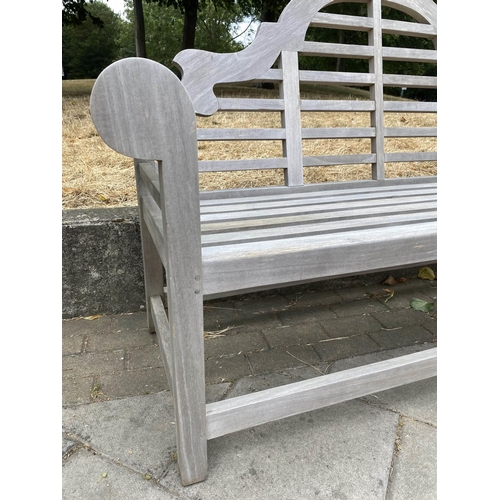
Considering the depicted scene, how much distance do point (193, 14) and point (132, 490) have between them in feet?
31.9

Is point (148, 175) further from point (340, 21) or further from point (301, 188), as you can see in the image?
point (340, 21)

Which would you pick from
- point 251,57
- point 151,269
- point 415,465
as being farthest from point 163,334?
point 251,57

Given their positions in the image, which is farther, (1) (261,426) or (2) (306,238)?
(1) (261,426)

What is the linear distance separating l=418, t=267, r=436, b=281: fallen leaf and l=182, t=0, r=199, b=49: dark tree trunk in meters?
8.43

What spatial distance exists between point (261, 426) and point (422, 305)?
1.23m

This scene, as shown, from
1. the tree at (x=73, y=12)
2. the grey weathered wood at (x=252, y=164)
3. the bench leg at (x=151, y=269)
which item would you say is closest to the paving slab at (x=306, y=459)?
the bench leg at (x=151, y=269)

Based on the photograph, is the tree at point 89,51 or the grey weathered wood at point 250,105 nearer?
the grey weathered wood at point 250,105

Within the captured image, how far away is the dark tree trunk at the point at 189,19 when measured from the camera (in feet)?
29.1

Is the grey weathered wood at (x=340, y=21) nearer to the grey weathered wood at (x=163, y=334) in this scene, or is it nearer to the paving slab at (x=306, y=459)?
the grey weathered wood at (x=163, y=334)

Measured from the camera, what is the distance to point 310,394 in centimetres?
114

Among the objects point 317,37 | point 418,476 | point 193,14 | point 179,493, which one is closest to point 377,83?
point 418,476

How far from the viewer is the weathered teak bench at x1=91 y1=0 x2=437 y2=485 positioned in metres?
0.80

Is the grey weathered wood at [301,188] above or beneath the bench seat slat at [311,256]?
above

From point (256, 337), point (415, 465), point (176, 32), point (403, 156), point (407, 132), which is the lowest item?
point (415, 465)
